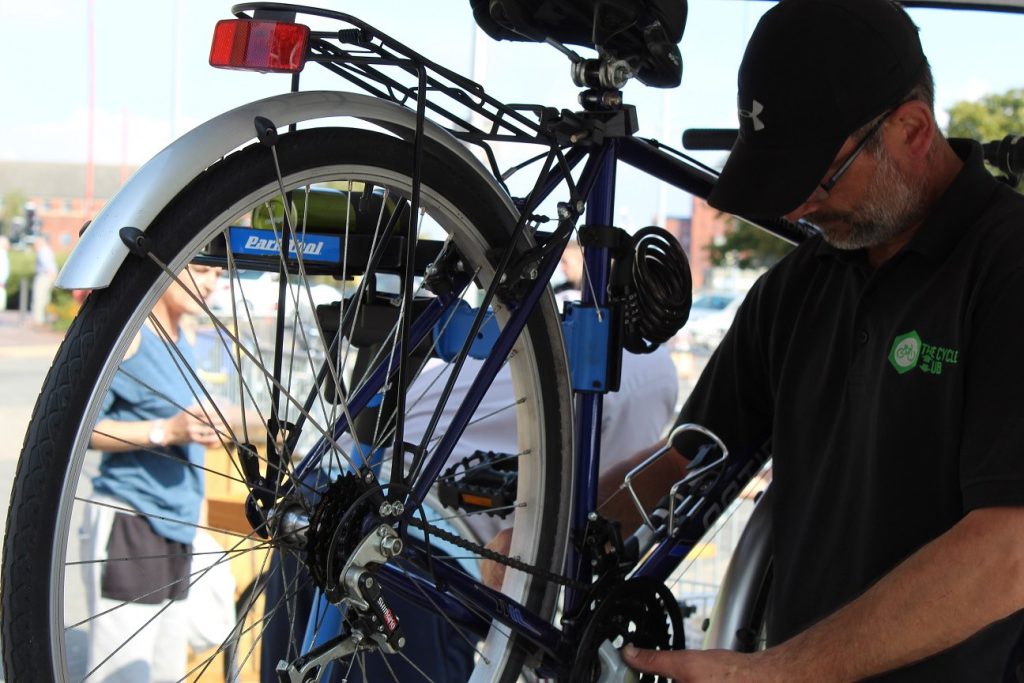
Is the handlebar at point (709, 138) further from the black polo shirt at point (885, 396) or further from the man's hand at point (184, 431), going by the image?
the man's hand at point (184, 431)

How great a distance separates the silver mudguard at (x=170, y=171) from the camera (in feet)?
3.17

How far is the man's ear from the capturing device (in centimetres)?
140

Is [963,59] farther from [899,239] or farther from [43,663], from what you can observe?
[43,663]

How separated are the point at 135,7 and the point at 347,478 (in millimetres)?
4918

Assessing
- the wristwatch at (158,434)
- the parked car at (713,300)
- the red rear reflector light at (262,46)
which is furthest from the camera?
the parked car at (713,300)

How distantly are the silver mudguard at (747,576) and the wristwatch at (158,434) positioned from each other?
5.03 ft

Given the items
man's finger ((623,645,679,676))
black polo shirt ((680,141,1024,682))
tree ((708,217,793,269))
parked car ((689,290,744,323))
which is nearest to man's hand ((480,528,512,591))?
man's finger ((623,645,679,676))

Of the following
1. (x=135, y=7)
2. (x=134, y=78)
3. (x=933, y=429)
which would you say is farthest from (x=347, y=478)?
(x=134, y=78)

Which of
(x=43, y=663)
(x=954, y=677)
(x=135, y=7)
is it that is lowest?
(x=954, y=677)

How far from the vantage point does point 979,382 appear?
1292 mm

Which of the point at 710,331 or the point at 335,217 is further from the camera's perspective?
the point at 710,331

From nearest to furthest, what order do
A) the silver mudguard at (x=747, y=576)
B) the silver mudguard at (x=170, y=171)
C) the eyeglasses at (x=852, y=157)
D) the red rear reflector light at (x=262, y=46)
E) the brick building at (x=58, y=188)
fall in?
1. the silver mudguard at (x=170, y=171)
2. the red rear reflector light at (x=262, y=46)
3. the eyeglasses at (x=852, y=157)
4. the silver mudguard at (x=747, y=576)
5. the brick building at (x=58, y=188)

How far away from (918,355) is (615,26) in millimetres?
578

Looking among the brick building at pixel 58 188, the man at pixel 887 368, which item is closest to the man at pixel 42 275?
the brick building at pixel 58 188
